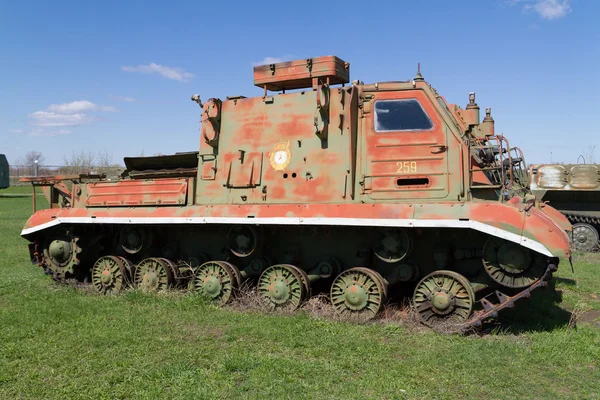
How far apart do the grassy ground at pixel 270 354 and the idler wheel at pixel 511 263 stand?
81 centimetres

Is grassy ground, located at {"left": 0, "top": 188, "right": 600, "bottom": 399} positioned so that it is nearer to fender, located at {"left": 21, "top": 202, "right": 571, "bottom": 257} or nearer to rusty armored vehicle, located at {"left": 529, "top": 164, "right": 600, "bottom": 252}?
fender, located at {"left": 21, "top": 202, "right": 571, "bottom": 257}

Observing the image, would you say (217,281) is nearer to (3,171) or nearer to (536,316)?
(536,316)

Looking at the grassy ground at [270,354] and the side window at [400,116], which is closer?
the grassy ground at [270,354]

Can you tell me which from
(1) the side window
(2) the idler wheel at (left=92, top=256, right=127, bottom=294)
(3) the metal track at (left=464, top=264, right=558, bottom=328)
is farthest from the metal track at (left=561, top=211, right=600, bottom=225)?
(2) the idler wheel at (left=92, top=256, right=127, bottom=294)

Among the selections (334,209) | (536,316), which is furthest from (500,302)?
(334,209)

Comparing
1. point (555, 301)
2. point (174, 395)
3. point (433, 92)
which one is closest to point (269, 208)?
point (433, 92)

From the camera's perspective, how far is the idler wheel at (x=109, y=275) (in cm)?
1079

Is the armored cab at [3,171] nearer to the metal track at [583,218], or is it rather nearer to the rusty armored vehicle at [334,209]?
the rusty armored vehicle at [334,209]

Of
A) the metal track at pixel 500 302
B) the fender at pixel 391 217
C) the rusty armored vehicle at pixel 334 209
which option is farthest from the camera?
the rusty armored vehicle at pixel 334 209

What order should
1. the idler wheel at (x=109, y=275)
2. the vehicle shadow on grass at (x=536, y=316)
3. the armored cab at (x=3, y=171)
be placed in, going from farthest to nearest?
1. the armored cab at (x=3, y=171)
2. the idler wheel at (x=109, y=275)
3. the vehicle shadow on grass at (x=536, y=316)

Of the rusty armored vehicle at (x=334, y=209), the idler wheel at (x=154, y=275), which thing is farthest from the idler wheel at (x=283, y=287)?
the idler wheel at (x=154, y=275)

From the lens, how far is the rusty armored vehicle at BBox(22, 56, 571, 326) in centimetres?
793

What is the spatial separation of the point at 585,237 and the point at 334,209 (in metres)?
13.9

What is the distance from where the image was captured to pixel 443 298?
7.99m
